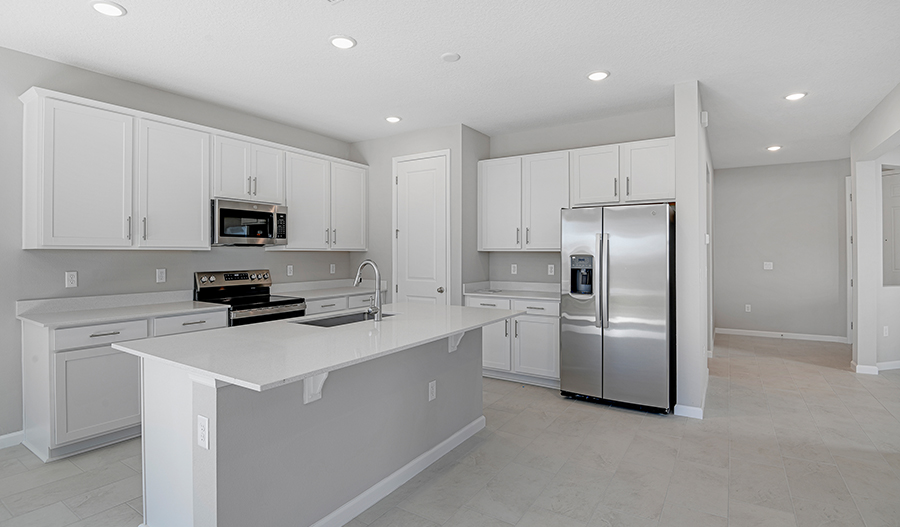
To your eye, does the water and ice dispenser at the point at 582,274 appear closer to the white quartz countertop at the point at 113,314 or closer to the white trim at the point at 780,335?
the white quartz countertop at the point at 113,314

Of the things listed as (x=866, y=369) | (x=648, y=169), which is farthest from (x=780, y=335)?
(x=648, y=169)

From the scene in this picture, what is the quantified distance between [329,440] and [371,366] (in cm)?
41

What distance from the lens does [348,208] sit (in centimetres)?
519

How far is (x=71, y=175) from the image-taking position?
3.04 m

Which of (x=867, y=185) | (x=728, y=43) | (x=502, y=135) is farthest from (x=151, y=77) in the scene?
(x=867, y=185)

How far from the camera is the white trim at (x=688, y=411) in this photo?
3.62m

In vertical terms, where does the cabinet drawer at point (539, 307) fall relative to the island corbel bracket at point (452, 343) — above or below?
above

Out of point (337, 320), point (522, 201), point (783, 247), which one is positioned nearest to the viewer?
point (337, 320)

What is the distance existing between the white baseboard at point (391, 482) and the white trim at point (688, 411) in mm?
1695

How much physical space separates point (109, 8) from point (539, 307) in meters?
3.77

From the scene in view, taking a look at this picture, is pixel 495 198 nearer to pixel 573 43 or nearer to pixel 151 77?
pixel 573 43

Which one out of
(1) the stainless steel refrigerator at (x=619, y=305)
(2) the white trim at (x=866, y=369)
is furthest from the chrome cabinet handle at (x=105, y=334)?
(2) the white trim at (x=866, y=369)

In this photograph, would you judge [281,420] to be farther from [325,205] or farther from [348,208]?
[348,208]

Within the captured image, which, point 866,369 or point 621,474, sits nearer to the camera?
point 621,474
